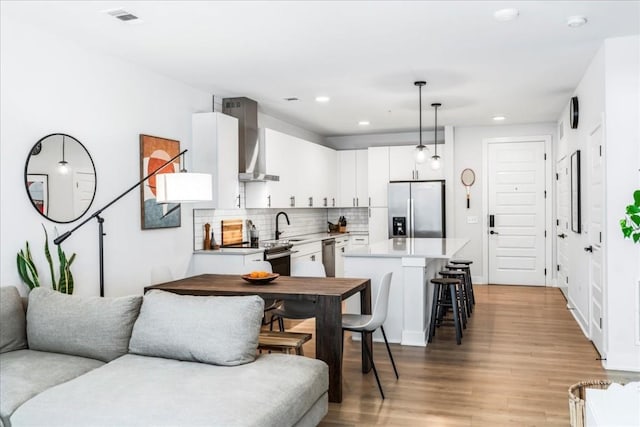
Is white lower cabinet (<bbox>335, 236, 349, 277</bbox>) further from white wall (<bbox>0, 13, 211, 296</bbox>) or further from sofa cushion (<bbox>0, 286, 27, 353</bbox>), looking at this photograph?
sofa cushion (<bbox>0, 286, 27, 353</bbox>)

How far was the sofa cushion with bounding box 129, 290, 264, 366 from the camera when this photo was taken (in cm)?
288

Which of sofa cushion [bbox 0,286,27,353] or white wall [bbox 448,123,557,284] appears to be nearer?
sofa cushion [bbox 0,286,27,353]

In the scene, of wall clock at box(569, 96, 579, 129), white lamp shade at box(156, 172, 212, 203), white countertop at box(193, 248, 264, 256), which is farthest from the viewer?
wall clock at box(569, 96, 579, 129)

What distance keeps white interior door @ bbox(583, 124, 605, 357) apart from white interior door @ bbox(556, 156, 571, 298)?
1.70 meters

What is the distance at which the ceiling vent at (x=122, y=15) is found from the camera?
3.55 m

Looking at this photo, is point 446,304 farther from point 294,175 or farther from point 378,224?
point 378,224

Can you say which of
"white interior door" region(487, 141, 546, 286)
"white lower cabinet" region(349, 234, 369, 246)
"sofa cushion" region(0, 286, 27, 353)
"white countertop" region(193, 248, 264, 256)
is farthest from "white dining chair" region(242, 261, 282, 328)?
"white interior door" region(487, 141, 546, 286)

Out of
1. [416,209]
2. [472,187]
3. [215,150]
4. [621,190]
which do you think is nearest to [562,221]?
[472,187]

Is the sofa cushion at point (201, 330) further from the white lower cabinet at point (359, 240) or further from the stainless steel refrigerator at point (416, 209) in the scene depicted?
the white lower cabinet at point (359, 240)

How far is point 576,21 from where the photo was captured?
3832mm

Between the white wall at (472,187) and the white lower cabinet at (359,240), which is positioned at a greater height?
the white wall at (472,187)

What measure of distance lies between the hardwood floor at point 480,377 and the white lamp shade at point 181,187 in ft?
5.84

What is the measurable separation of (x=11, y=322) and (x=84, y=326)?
1.54 feet

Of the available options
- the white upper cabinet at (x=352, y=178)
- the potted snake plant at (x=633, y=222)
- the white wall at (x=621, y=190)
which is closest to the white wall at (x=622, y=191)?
the white wall at (x=621, y=190)
